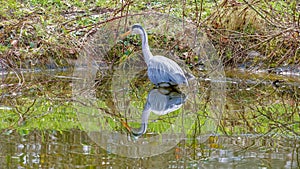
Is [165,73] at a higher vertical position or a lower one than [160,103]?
higher

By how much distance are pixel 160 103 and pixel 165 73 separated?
646 millimetres

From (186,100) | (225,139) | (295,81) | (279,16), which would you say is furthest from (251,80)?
(225,139)

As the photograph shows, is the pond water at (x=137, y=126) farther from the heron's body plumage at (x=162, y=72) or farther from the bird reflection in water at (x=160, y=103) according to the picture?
the heron's body plumage at (x=162, y=72)

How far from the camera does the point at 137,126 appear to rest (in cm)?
445

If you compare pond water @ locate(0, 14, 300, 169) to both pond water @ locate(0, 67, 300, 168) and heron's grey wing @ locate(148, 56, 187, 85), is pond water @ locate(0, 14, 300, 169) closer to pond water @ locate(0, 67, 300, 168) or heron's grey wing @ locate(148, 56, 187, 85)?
pond water @ locate(0, 67, 300, 168)

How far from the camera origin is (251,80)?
656cm

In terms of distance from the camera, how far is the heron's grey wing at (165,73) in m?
5.82

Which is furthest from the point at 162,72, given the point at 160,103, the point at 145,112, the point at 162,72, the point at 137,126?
the point at 137,126

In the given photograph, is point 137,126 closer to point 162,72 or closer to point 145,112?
point 145,112

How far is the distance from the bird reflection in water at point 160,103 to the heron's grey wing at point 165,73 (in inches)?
4.4

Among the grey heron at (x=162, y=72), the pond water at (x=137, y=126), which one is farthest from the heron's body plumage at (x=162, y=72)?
the pond water at (x=137, y=126)

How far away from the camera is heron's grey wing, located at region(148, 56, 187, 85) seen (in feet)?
19.1

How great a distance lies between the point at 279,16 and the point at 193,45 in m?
1.15

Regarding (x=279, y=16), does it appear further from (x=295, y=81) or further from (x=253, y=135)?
(x=253, y=135)
